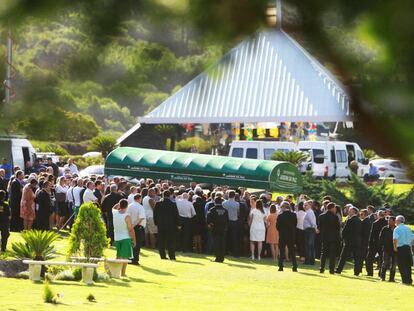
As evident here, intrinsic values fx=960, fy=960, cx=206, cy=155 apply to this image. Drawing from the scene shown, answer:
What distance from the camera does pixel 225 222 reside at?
72.4 ft

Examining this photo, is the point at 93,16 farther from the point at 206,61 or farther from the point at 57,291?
the point at 57,291

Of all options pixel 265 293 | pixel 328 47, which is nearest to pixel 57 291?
pixel 265 293

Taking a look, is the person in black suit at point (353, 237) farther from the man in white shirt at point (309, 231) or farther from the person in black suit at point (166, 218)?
the person in black suit at point (166, 218)

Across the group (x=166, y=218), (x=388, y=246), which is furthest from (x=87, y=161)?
(x=388, y=246)

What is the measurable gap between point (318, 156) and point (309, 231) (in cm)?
1491

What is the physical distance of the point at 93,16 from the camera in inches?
118

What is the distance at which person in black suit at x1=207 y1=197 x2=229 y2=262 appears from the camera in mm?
21984

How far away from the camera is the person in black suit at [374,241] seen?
21031 mm

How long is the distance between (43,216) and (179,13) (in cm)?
2108

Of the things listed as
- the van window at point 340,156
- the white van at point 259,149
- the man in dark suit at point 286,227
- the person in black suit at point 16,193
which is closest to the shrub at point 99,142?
the person in black suit at point 16,193

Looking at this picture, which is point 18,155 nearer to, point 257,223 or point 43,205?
point 43,205

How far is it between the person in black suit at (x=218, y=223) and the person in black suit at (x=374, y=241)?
330cm

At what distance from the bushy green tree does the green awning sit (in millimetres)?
11831

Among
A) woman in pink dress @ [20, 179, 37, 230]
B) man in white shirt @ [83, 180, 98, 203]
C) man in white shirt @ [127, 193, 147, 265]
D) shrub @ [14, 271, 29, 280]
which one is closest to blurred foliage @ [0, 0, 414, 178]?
shrub @ [14, 271, 29, 280]
